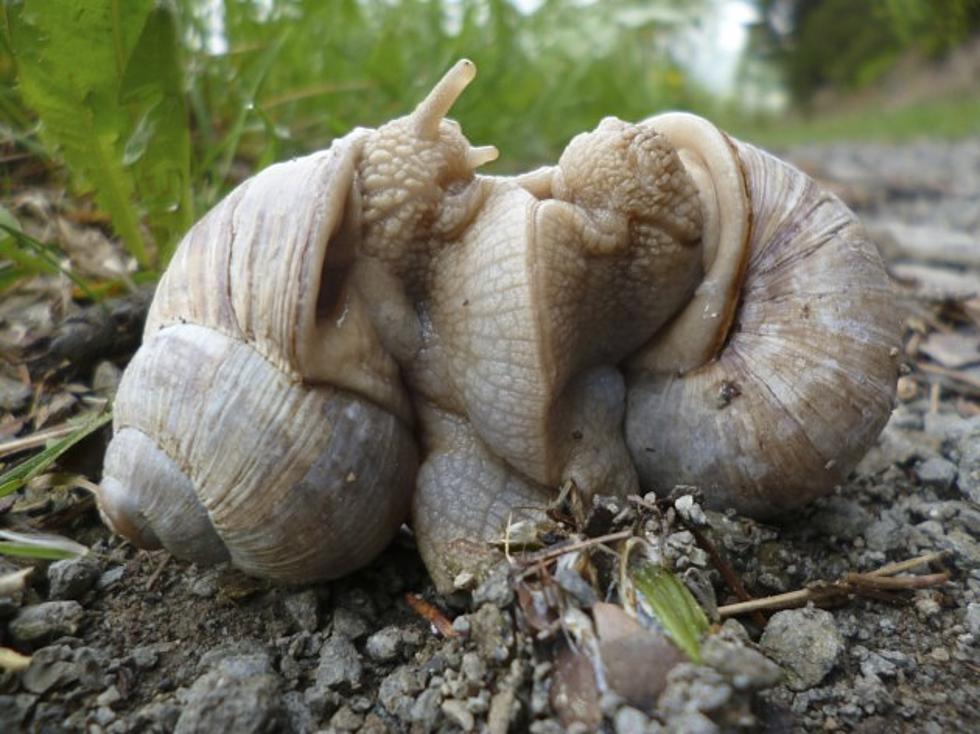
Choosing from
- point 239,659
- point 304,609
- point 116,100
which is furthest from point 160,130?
point 239,659

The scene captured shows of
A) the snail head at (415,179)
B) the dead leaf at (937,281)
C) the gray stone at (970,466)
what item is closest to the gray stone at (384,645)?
the snail head at (415,179)

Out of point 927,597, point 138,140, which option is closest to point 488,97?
point 138,140

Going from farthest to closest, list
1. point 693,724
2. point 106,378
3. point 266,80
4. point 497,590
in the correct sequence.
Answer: point 266,80, point 106,378, point 497,590, point 693,724

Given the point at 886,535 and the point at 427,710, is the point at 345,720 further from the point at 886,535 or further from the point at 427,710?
the point at 886,535

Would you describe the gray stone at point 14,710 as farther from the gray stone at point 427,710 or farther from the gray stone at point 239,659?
the gray stone at point 427,710

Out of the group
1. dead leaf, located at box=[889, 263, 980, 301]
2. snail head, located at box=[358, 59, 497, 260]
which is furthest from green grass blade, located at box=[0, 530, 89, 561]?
dead leaf, located at box=[889, 263, 980, 301]

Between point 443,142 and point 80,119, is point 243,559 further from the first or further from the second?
point 80,119
